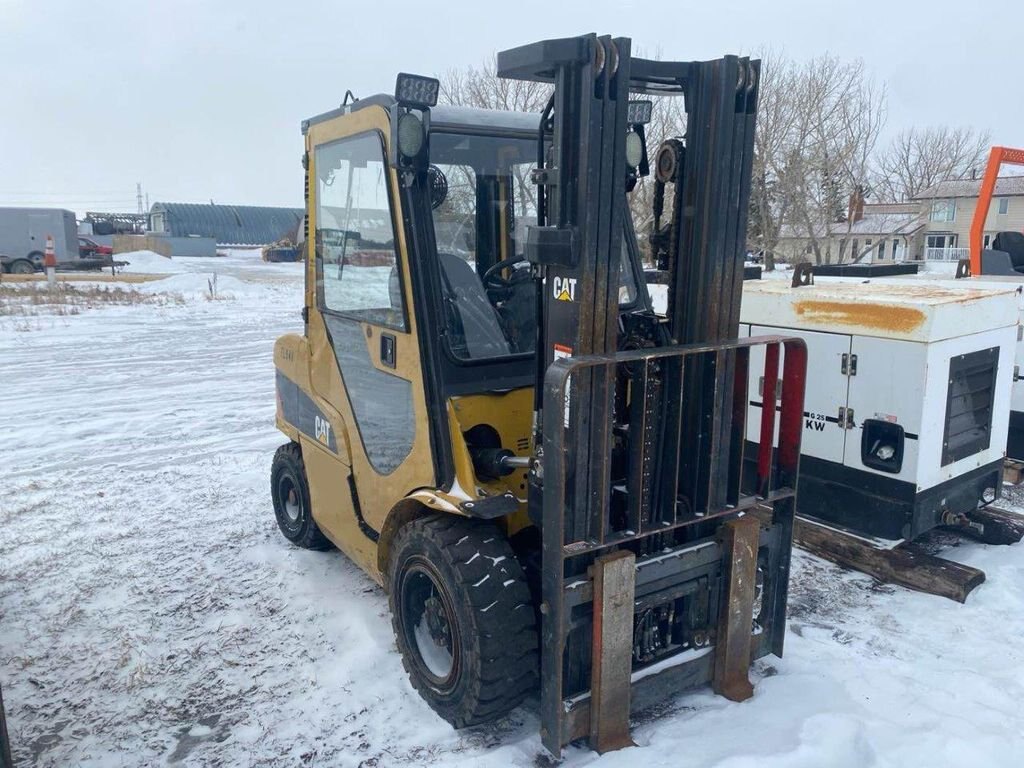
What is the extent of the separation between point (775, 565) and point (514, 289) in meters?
1.66

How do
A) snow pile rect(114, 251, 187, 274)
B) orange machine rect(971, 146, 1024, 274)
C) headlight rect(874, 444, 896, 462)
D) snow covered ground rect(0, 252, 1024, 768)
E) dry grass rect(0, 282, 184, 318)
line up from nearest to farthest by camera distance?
snow covered ground rect(0, 252, 1024, 768), headlight rect(874, 444, 896, 462), orange machine rect(971, 146, 1024, 274), dry grass rect(0, 282, 184, 318), snow pile rect(114, 251, 187, 274)

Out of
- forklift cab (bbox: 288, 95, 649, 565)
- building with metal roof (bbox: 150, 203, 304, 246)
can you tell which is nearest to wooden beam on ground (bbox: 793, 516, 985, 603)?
forklift cab (bbox: 288, 95, 649, 565)

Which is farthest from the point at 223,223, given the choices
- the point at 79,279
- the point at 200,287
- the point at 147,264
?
the point at 200,287

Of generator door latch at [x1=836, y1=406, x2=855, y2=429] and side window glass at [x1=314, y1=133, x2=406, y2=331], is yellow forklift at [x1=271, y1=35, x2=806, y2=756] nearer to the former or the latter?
side window glass at [x1=314, y1=133, x2=406, y2=331]

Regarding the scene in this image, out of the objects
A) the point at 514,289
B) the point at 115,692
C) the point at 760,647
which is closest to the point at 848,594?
the point at 760,647

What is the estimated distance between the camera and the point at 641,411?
289 cm

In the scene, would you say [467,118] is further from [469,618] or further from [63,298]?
[63,298]

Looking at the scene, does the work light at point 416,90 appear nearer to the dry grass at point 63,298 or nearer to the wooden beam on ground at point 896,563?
the wooden beam on ground at point 896,563

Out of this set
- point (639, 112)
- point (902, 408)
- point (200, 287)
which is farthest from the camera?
point (200, 287)

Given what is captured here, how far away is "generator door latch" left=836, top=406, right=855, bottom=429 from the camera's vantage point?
4.75 meters

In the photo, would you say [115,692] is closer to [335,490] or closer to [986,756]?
[335,490]

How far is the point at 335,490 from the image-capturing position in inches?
168

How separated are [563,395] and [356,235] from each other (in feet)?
5.39

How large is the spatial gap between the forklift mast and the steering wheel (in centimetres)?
51
